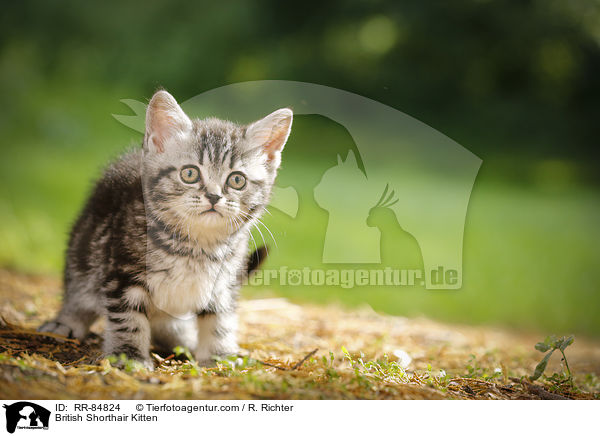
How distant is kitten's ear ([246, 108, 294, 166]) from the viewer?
1.49 metres

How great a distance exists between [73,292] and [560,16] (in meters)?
3.71

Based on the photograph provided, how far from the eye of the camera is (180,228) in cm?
144

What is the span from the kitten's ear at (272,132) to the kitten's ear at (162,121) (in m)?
0.17

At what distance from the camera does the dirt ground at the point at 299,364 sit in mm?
1223

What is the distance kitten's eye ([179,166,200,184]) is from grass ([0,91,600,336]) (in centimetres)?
60

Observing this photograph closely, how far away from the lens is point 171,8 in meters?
4.29

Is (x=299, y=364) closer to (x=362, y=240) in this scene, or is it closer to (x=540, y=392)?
(x=540, y=392)

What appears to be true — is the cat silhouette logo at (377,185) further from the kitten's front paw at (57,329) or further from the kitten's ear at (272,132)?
the kitten's front paw at (57,329)

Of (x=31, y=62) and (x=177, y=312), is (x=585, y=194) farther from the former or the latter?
(x=31, y=62)

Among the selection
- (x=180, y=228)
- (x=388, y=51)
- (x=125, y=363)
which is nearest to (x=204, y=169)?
(x=180, y=228)

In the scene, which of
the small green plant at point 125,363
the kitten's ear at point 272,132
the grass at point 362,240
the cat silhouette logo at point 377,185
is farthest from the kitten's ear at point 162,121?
the cat silhouette logo at point 377,185

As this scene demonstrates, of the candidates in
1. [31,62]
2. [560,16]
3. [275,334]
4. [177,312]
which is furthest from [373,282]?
[31,62]

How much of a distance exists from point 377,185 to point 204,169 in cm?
164
